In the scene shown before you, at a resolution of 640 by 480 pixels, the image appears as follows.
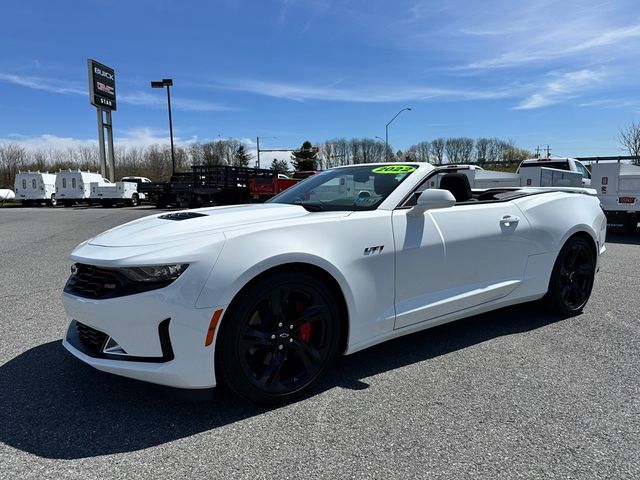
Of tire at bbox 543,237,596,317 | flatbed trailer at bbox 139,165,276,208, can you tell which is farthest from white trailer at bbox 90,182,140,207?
tire at bbox 543,237,596,317

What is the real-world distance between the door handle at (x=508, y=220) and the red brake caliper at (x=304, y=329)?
1.97 m

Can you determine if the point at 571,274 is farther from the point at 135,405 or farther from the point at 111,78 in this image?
the point at 111,78

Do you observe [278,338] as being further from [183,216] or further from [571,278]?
[571,278]

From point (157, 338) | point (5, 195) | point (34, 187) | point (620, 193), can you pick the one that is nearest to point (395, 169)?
point (157, 338)

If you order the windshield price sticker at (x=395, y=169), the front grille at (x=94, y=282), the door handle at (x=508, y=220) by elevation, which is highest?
the windshield price sticker at (x=395, y=169)

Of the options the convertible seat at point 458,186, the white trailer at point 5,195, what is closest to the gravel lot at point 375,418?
the convertible seat at point 458,186

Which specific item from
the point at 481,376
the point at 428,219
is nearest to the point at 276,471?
the point at 481,376

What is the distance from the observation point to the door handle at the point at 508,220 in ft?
12.9

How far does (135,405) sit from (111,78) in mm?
47694

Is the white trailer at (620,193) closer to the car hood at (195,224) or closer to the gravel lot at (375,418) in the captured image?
the gravel lot at (375,418)

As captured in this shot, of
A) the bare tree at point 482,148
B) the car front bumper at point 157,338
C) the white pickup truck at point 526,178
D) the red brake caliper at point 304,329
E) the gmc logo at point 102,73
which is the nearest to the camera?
the car front bumper at point 157,338

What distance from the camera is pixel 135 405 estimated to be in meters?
2.86

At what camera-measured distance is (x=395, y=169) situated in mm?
3887

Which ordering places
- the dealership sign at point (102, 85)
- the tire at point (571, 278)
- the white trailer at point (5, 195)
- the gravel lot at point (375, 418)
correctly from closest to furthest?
the gravel lot at point (375, 418), the tire at point (571, 278), the white trailer at point (5, 195), the dealership sign at point (102, 85)
